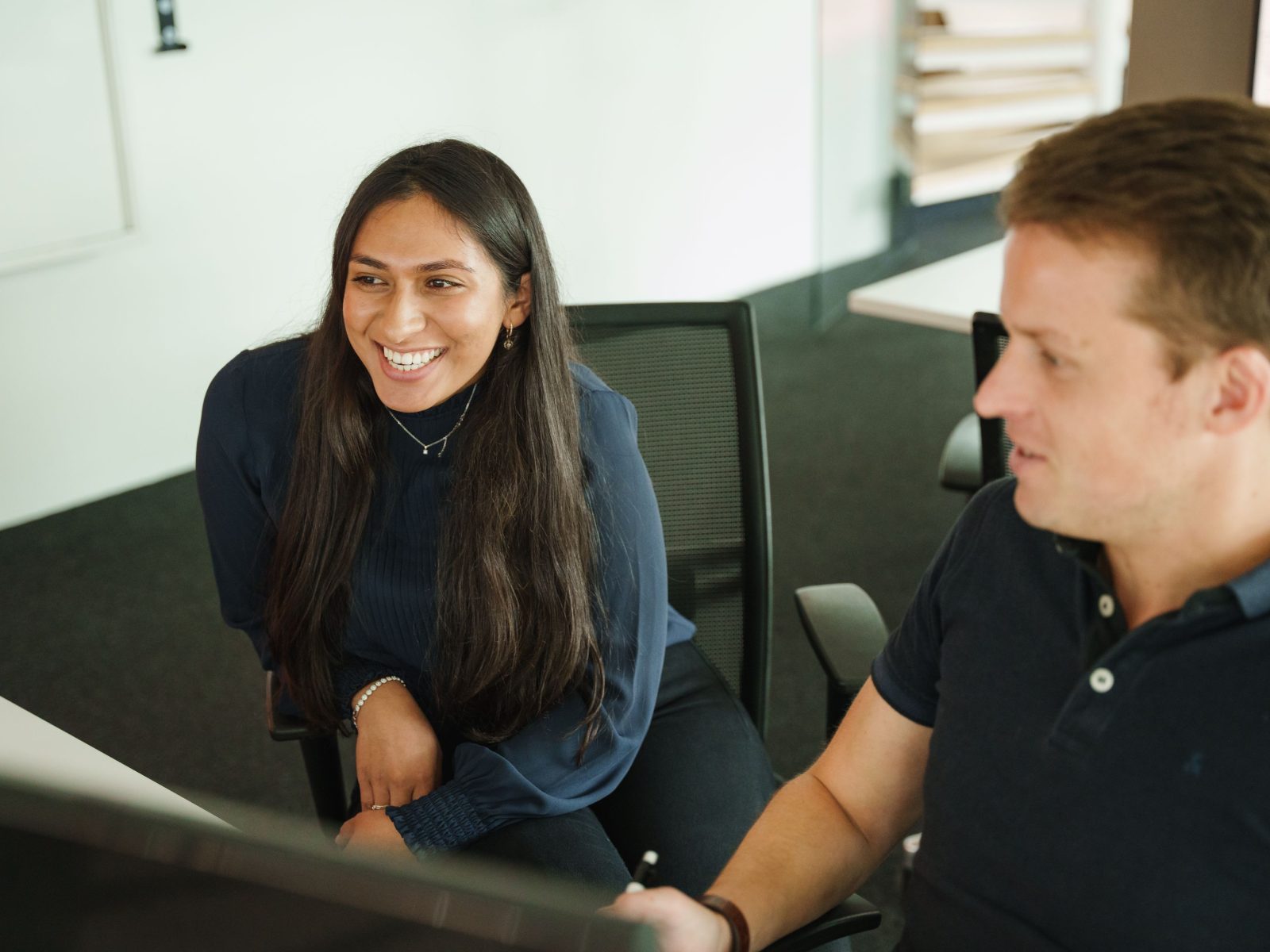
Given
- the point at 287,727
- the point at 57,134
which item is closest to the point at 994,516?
the point at 287,727

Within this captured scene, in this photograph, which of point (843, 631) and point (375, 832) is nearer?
point (375, 832)

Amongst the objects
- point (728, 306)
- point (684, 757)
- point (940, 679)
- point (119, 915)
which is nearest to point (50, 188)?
point (728, 306)

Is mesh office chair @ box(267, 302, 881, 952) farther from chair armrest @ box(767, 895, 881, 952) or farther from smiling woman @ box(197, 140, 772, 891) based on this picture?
chair armrest @ box(767, 895, 881, 952)

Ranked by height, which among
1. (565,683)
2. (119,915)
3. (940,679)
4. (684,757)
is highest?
(119,915)

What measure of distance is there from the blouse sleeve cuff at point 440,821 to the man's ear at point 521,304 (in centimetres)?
52

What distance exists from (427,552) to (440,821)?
0.30m

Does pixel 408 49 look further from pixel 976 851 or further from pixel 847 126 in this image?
pixel 976 851

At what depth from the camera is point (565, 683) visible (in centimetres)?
149

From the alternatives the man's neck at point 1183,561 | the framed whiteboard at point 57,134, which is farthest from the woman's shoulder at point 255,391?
the framed whiteboard at point 57,134

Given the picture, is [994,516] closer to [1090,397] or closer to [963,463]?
[1090,397]

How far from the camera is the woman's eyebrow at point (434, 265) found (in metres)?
1.46

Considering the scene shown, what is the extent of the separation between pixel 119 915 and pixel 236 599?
112cm

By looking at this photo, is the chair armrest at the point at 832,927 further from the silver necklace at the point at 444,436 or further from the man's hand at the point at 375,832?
the silver necklace at the point at 444,436

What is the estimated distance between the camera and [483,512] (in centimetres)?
147
